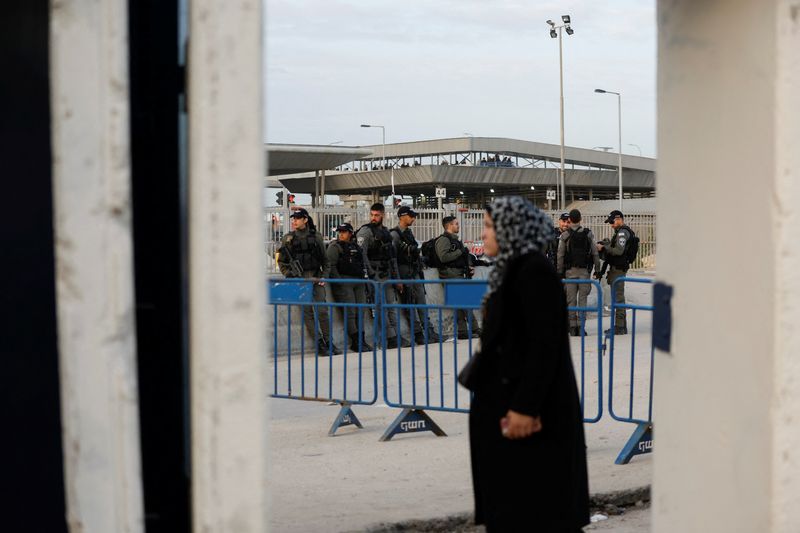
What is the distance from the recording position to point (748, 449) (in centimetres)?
383

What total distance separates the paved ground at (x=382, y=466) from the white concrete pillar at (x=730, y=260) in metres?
1.78

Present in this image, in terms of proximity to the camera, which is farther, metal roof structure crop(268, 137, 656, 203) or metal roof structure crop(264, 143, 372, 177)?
metal roof structure crop(268, 137, 656, 203)

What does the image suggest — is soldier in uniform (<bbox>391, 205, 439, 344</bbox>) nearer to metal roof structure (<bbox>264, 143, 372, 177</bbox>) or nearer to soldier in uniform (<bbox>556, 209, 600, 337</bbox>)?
soldier in uniform (<bbox>556, 209, 600, 337</bbox>)

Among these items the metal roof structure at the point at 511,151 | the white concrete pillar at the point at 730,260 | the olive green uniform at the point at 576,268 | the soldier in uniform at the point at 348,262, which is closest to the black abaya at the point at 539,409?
the white concrete pillar at the point at 730,260

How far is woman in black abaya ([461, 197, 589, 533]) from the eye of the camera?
13.1ft

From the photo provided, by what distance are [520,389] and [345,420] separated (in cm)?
467

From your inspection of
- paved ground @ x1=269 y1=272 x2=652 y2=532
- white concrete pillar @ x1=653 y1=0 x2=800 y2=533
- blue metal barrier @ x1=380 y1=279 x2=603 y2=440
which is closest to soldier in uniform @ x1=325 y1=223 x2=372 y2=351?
blue metal barrier @ x1=380 y1=279 x2=603 y2=440

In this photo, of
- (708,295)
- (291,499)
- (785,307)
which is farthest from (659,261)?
(291,499)

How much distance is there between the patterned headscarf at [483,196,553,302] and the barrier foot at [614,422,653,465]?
126 inches

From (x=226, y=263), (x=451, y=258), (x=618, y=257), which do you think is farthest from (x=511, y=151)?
(x=226, y=263)

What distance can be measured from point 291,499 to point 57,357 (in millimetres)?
3440

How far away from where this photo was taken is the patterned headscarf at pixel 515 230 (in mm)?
4078

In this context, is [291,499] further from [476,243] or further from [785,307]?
[476,243]

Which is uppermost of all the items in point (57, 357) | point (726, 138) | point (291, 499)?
point (726, 138)
